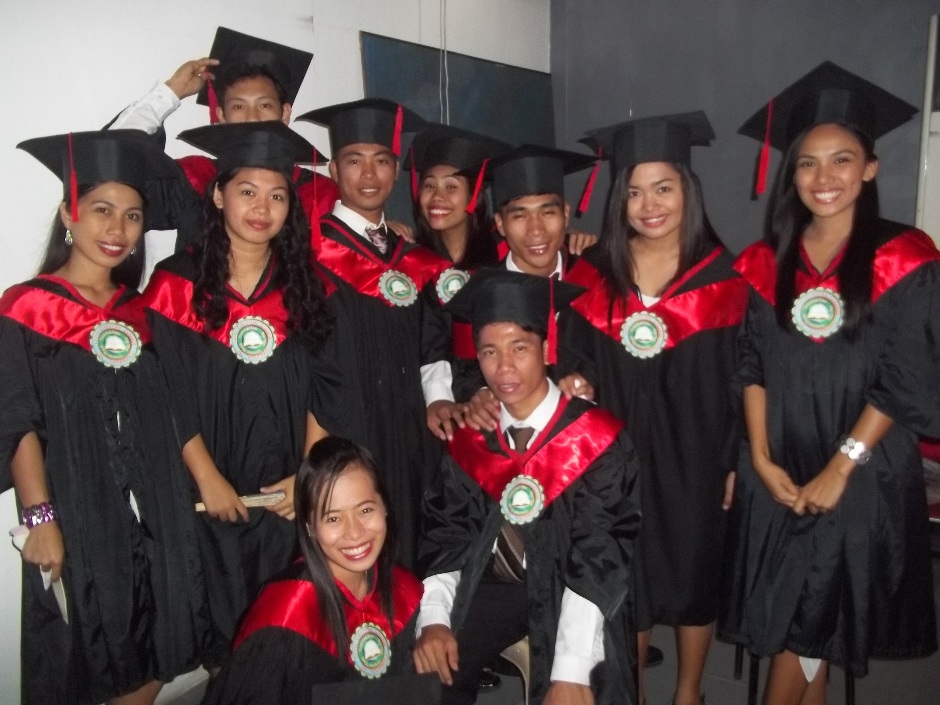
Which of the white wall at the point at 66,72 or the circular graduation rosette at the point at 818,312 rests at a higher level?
the white wall at the point at 66,72

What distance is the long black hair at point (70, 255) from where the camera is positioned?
203 cm

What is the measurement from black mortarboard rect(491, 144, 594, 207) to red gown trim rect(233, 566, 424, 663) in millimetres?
1332

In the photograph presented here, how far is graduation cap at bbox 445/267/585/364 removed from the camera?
2057 millimetres

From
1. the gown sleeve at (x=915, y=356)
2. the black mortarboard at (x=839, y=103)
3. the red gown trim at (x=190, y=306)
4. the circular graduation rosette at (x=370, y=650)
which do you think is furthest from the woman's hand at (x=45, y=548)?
the black mortarboard at (x=839, y=103)

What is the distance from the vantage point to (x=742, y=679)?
2.85m

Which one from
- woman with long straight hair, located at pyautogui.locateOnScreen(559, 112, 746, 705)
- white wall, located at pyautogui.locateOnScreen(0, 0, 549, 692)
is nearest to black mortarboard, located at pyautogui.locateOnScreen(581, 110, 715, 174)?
woman with long straight hair, located at pyautogui.locateOnScreen(559, 112, 746, 705)

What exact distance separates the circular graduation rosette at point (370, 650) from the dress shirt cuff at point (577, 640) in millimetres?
412

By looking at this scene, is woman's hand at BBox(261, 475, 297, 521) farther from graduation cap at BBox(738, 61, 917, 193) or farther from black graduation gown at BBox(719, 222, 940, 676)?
graduation cap at BBox(738, 61, 917, 193)

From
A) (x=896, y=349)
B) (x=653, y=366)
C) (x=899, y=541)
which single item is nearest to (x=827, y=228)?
(x=896, y=349)

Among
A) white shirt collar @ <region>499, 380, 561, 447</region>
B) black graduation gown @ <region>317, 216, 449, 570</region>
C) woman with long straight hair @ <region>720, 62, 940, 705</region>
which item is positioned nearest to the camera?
woman with long straight hair @ <region>720, 62, 940, 705</region>

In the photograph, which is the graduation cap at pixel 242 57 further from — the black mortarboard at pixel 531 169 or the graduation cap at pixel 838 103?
the graduation cap at pixel 838 103

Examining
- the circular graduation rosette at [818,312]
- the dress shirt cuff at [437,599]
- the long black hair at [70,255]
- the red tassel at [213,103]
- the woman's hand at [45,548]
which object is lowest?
the dress shirt cuff at [437,599]

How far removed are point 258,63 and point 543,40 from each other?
3562mm

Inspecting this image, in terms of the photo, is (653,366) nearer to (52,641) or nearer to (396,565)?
(396,565)
